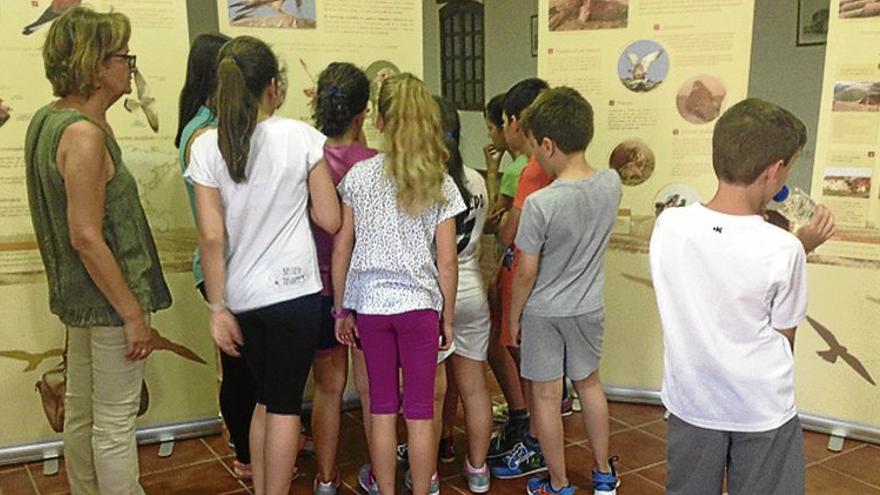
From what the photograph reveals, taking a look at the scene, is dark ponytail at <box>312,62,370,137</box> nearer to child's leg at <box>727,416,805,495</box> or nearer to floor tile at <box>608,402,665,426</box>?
child's leg at <box>727,416,805,495</box>

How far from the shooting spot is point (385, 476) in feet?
7.72

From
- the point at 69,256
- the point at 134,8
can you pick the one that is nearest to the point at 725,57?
the point at 134,8

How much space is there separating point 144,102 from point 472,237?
1360mm

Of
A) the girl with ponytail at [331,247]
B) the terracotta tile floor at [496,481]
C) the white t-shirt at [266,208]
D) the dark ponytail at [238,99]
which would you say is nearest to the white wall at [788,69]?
the terracotta tile floor at [496,481]

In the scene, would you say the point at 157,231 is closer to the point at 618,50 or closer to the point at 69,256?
the point at 69,256

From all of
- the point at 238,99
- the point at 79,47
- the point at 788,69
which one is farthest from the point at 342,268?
the point at 788,69

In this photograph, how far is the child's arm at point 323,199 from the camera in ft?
6.98

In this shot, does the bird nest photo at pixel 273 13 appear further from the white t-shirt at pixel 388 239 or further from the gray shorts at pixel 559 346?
the gray shorts at pixel 559 346

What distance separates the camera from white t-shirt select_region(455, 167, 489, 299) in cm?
244

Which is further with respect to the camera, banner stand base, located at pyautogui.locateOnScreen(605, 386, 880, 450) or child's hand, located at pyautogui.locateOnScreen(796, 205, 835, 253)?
banner stand base, located at pyautogui.locateOnScreen(605, 386, 880, 450)

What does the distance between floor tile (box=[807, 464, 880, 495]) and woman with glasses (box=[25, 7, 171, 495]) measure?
7.53 ft

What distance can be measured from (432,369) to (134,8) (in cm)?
171

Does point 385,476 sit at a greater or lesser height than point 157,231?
lesser

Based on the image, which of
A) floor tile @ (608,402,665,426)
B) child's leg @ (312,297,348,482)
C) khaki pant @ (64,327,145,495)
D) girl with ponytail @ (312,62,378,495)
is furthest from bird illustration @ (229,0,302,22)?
floor tile @ (608,402,665,426)
